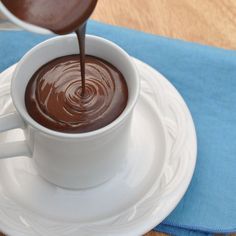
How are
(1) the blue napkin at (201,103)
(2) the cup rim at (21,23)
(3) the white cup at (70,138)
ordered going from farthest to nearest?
1. (1) the blue napkin at (201,103)
2. (3) the white cup at (70,138)
3. (2) the cup rim at (21,23)

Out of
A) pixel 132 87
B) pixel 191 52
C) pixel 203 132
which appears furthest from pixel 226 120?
pixel 132 87

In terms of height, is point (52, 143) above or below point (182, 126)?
above

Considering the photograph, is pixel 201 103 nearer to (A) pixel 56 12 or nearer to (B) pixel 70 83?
(B) pixel 70 83

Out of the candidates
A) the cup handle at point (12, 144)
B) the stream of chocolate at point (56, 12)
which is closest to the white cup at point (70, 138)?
the cup handle at point (12, 144)

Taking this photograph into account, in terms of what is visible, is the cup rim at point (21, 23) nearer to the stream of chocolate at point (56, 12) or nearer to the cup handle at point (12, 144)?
the stream of chocolate at point (56, 12)

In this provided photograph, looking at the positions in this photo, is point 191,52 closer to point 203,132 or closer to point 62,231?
point 203,132

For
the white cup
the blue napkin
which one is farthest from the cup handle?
the blue napkin
